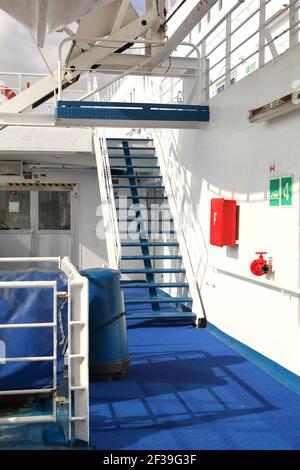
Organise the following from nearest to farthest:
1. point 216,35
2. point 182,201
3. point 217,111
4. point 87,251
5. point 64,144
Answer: point 217,111 < point 216,35 < point 182,201 < point 64,144 < point 87,251

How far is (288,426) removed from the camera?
3.73 meters

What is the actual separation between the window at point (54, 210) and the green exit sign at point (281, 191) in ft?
23.7

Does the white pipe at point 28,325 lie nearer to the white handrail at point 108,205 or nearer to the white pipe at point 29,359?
the white pipe at point 29,359

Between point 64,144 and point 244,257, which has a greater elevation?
point 64,144

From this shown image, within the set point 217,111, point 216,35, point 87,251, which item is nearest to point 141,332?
point 217,111

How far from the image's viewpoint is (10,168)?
36.7 ft

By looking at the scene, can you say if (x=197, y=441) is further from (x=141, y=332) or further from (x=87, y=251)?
(x=87, y=251)

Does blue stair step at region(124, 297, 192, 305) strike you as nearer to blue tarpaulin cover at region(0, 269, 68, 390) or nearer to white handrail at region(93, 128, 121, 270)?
white handrail at region(93, 128, 121, 270)

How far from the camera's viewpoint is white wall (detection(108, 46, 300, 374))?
4648 mm

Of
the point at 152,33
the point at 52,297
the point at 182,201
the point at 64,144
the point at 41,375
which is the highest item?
the point at 152,33

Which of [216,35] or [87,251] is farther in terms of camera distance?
[87,251]

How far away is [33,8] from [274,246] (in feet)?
9.54

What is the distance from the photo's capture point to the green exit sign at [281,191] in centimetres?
462

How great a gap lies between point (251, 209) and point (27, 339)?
120 inches
